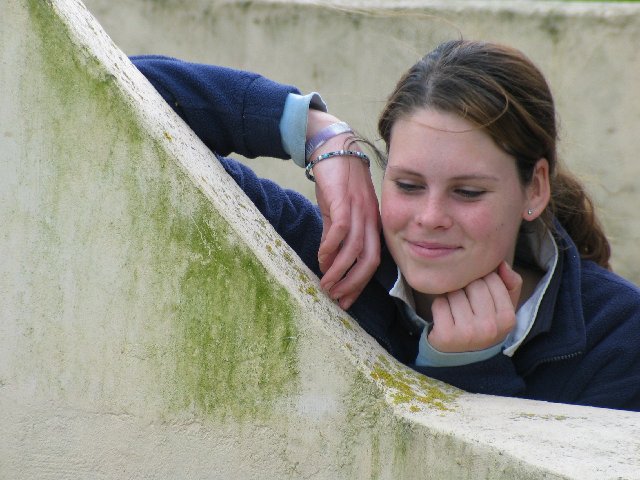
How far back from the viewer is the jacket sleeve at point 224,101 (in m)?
2.15

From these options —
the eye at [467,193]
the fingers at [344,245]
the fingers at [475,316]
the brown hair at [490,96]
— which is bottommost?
the fingers at [475,316]

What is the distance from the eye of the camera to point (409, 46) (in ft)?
13.6

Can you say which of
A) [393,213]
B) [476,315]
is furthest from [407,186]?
[476,315]

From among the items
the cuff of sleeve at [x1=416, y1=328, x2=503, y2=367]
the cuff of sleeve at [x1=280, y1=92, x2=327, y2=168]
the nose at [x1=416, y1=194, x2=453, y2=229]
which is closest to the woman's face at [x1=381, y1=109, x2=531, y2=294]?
the nose at [x1=416, y1=194, x2=453, y2=229]

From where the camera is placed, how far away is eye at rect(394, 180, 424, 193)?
1.91m

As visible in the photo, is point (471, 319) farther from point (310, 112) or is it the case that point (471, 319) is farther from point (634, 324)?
point (310, 112)

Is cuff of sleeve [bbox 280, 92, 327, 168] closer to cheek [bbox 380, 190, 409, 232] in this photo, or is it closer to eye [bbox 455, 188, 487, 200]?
cheek [bbox 380, 190, 409, 232]

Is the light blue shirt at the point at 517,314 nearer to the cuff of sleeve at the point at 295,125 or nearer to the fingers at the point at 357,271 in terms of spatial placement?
the fingers at the point at 357,271

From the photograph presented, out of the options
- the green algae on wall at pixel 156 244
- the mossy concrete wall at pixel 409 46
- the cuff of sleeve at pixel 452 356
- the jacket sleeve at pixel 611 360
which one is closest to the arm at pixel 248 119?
the cuff of sleeve at pixel 452 356

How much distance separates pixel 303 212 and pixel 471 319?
62 centimetres

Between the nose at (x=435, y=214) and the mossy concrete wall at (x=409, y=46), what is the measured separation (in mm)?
2178

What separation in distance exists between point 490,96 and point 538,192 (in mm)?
254

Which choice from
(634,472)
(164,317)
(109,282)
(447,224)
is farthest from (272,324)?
(634,472)

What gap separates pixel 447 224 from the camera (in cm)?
186
